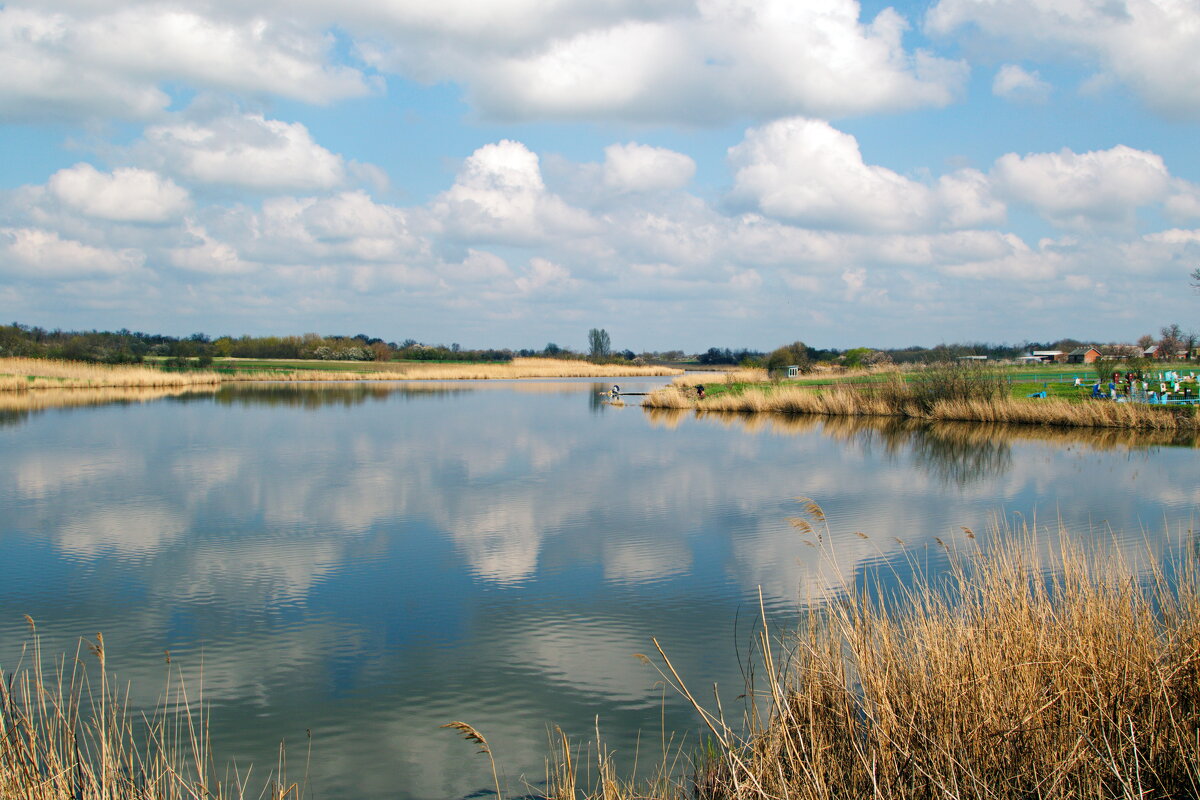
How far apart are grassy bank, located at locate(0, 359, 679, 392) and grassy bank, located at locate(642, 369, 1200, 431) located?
29626mm

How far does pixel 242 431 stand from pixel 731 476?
13961mm

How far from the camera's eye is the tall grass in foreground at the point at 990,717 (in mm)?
3215

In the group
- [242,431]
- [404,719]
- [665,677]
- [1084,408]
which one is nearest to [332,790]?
[404,719]

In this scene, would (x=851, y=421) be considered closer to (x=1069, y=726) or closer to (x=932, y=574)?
(x=932, y=574)

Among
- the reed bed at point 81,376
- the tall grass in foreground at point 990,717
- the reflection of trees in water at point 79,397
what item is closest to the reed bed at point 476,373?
the reed bed at point 81,376

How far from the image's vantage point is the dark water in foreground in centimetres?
505

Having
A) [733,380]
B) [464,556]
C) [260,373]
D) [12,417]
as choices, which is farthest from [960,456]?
[260,373]

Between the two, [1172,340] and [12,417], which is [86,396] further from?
[1172,340]

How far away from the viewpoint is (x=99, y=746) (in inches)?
166

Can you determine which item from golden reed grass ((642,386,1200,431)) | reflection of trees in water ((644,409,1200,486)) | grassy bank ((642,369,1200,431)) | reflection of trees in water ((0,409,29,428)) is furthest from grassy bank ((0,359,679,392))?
reflection of trees in water ((644,409,1200,486))

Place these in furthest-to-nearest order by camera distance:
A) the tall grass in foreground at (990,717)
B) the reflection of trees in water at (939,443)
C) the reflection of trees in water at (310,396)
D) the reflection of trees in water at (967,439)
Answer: the reflection of trees in water at (310,396), the reflection of trees in water at (967,439), the reflection of trees in water at (939,443), the tall grass in foreground at (990,717)

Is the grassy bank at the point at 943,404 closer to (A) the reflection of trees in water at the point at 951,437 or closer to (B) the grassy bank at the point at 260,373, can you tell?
(A) the reflection of trees in water at the point at 951,437

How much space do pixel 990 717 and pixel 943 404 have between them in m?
24.0

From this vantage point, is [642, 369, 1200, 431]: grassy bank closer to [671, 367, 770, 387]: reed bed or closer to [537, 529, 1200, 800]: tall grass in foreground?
[671, 367, 770, 387]: reed bed
